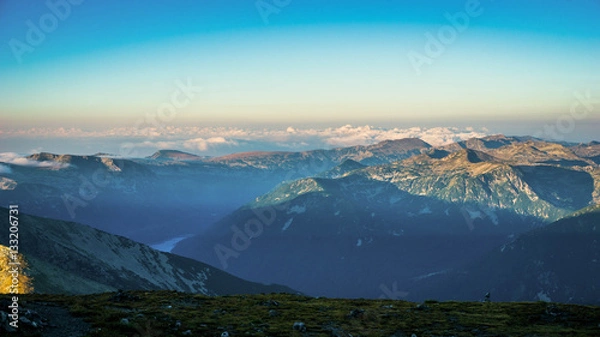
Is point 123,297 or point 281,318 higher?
point 123,297

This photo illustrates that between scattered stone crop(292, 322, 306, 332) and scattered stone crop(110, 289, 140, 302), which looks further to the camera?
scattered stone crop(110, 289, 140, 302)

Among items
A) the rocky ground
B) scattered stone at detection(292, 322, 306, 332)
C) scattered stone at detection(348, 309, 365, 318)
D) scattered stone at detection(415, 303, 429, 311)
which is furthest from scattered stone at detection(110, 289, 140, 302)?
scattered stone at detection(415, 303, 429, 311)

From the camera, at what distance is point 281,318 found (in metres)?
58.5

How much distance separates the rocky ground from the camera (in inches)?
1797

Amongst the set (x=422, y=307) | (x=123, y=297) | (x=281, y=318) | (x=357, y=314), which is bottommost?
(x=422, y=307)

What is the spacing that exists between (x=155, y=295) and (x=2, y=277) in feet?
322

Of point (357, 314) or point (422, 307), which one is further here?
point (422, 307)

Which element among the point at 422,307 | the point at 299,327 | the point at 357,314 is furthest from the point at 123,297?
the point at 422,307

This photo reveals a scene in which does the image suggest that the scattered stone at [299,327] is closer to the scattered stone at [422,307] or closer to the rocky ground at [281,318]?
the rocky ground at [281,318]

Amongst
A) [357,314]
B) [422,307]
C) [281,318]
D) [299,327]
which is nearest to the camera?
[299,327]

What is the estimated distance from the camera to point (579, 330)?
52281 mm

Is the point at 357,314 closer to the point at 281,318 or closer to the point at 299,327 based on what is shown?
the point at 281,318

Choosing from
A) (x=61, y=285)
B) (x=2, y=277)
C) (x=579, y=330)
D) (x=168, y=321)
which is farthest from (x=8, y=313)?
(x=61, y=285)

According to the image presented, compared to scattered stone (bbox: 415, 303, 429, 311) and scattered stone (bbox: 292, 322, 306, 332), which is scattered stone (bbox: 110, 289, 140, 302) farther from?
scattered stone (bbox: 415, 303, 429, 311)
